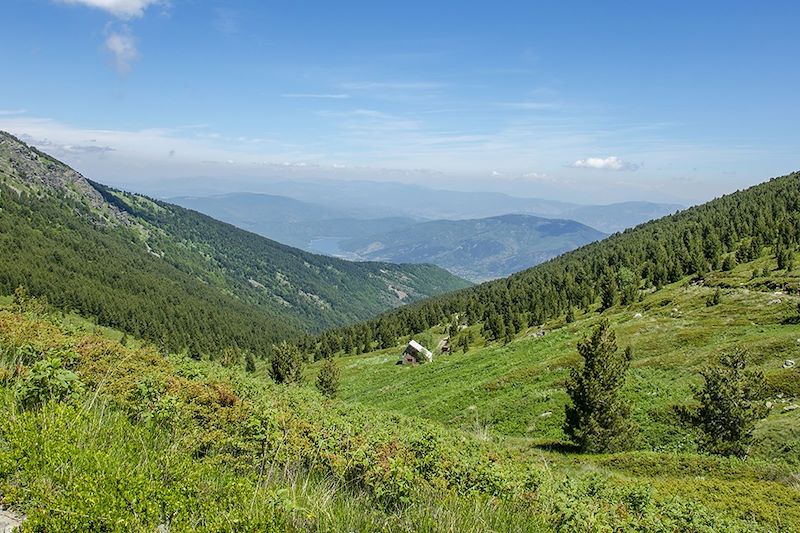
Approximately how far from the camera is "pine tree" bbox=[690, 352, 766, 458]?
20.6 m

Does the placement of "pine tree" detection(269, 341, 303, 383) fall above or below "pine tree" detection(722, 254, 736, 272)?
below

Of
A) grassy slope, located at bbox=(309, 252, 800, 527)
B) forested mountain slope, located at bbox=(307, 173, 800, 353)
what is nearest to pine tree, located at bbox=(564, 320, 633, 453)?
grassy slope, located at bbox=(309, 252, 800, 527)

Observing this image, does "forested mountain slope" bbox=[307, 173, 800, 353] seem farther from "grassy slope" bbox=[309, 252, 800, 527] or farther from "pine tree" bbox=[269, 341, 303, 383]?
"pine tree" bbox=[269, 341, 303, 383]

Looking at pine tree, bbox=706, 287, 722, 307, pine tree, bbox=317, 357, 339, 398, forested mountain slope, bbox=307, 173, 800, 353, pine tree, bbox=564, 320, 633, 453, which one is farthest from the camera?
forested mountain slope, bbox=307, 173, 800, 353

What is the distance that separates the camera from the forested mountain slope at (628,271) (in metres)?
82.3

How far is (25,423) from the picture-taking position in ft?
19.2

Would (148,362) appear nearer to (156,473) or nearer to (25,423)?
(25,423)

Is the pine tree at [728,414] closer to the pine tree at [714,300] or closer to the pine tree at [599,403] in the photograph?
the pine tree at [599,403]

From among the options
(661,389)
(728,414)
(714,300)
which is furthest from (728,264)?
(728,414)

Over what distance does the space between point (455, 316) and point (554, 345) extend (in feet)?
252

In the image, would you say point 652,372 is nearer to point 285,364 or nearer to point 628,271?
point 285,364

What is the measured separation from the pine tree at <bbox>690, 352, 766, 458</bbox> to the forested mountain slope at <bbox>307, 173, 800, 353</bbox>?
179 feet

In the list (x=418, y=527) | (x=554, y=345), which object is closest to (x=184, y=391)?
(x=418, y=527)

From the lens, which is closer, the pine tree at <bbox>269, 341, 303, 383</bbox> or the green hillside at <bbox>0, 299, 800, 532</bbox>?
the green hillside at <bbox>0, 299, 800, 532</bbox>
